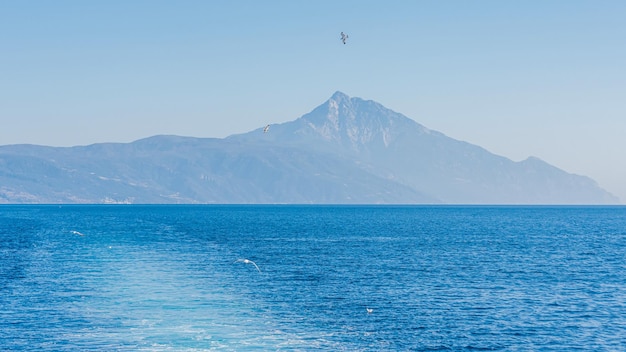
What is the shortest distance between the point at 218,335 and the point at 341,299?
2137 cm

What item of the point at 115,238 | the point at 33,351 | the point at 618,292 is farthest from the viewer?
the point at 115,238

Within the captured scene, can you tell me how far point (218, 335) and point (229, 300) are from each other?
17.8 metres

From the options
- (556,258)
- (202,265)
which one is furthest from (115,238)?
(556,258)

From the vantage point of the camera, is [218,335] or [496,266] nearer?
[218,335]

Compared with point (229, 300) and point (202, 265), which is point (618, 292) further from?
point (202, 265)

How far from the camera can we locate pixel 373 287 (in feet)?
301

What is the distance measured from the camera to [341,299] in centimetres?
8219

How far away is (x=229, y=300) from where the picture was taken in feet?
268

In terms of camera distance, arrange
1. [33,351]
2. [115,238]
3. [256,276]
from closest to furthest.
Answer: [33,351], [256,276], [115,238]

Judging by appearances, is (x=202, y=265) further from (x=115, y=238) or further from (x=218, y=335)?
(x=115, y=238)

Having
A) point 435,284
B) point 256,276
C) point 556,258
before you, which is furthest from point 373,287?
point 556,258

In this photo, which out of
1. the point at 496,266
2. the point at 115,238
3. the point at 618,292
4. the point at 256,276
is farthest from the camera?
the point at 115,238

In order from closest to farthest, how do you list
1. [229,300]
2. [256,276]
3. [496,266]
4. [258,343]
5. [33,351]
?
[33,351], [258,343], [229,300], [256,276], [496,266]

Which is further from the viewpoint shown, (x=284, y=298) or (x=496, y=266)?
(x=496, y=266)
